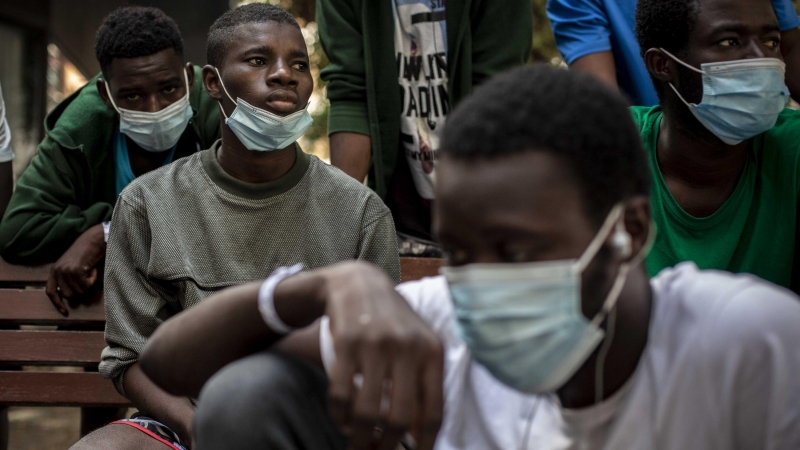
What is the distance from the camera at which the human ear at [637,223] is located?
5.76 ft

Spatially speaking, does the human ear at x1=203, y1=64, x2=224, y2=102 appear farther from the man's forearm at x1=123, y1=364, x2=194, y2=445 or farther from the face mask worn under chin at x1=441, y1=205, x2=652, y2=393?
the face mask worn under chin at x1=441, y1=205, x2=652, y2=393

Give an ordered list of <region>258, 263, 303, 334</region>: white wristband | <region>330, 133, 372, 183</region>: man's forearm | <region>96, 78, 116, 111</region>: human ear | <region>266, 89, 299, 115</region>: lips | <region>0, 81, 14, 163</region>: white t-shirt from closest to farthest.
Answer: <region>258, 263, 303, 334</region>: white wristband < <region>266, 89, 299, 115</region>: lips < <region>330, 133, 372, 183</region>: man's forearm < <region>96, 78, 116, 111</region>: human ear < <region>0, 81, 14, 163</region>: white t-shirt

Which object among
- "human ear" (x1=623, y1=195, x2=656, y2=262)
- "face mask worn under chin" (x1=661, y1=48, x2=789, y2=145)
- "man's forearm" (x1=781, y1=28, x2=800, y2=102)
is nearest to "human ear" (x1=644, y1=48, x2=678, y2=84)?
"face mask worn under chin" (x1=661, y1=48, x2=789, y2=145)

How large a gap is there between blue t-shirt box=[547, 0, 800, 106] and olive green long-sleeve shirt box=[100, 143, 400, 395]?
1.12m

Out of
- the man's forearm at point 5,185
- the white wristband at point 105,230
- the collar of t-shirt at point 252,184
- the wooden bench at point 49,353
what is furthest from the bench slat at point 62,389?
the collar of t-shirt at point 252,184

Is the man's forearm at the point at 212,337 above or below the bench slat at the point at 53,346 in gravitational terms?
above

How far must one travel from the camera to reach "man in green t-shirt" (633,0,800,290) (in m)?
3.04

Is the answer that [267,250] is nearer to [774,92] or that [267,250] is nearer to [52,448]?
[774,92]

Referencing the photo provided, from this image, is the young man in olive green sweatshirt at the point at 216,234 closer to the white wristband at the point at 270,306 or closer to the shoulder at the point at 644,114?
the shoulder at the point at 644,114

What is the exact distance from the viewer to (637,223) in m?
1.76

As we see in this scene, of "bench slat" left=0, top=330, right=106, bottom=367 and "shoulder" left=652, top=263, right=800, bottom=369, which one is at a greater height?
"shoulder" left=652, top=263, right=800, bottom=369

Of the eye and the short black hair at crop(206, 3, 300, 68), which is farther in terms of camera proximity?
the short black hair at crop(206, 3, 300, 68)

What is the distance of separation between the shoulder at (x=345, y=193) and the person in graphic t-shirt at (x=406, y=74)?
2.08 ft

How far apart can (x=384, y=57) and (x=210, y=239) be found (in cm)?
127
